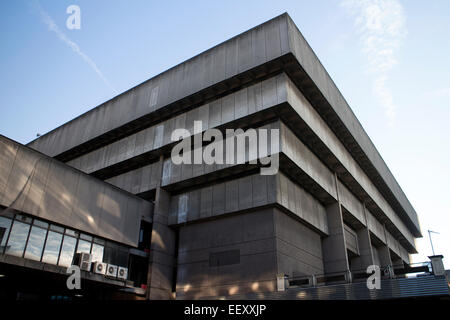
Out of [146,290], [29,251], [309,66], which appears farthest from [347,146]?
[29,251]

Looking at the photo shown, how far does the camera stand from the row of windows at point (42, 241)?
23.7 meters

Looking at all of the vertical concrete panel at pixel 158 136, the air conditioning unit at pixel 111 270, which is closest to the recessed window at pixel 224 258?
the air conditioning unit at pixel 111 270

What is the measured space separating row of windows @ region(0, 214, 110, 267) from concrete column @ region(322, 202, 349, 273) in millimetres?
22844

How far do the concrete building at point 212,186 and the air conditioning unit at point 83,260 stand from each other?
1.11 metres

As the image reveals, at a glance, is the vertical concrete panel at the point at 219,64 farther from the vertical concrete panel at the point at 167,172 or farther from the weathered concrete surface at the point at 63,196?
the weathered concrete surface at the point at 63,196

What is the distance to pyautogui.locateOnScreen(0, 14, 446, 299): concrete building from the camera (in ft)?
90.4

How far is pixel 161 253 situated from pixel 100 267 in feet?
25.4

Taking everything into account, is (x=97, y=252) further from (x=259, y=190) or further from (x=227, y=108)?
(x=227, y=108)

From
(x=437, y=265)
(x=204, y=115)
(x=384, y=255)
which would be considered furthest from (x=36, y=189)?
(x=384, y=255)

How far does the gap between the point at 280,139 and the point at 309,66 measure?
29.8 ft

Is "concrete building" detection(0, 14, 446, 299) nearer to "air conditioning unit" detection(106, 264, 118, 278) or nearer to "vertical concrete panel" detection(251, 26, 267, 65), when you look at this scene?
"vertical concrete panel" detection(251, 26, 267, 65)
